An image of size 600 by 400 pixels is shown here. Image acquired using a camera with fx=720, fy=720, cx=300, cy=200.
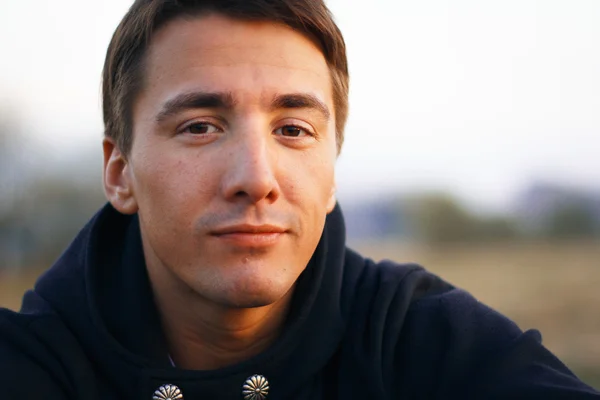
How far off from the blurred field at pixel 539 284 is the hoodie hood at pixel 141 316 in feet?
18.6

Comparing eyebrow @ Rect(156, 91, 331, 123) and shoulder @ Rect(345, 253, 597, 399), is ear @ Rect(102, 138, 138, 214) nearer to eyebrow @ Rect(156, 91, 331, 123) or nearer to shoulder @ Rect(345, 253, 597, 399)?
eyebrow @ Rect(156, 91, 331, 123)

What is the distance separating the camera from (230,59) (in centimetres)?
277

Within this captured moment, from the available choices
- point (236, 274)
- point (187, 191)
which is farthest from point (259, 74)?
point (236, 274)

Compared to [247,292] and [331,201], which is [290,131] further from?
[247,292]

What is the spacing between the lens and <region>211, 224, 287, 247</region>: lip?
2.59 m

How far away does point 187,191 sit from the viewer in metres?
2.69

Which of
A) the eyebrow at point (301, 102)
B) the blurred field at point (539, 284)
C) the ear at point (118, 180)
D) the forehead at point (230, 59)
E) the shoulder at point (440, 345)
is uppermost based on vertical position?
the blurred field at point (539, 284)

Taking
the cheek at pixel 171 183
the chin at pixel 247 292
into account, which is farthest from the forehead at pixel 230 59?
the chin at pixel 247 292

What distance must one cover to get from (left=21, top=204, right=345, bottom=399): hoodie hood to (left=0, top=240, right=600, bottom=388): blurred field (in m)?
5.66

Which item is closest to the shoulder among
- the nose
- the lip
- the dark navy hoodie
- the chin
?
the dark navy hoodie

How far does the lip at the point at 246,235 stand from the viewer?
2.59m

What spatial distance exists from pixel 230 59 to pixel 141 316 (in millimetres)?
1144

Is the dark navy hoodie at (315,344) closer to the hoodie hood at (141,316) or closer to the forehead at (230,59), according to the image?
the hoodie hood at (141,316)

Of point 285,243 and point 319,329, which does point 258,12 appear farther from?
point 319,329
